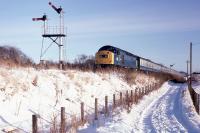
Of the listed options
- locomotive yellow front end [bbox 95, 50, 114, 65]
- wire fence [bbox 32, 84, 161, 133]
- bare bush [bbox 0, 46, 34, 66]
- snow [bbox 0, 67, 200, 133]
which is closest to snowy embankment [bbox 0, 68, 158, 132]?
snow [bbox 0, 67, 200, 133]

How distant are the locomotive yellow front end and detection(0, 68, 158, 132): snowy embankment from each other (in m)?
19.0

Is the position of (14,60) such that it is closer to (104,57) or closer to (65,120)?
(65,120)

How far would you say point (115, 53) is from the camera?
1813 inches

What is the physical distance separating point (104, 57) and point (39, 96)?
2812cm

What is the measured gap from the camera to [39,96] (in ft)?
57.4

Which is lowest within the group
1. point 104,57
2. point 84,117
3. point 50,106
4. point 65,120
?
point 84,117

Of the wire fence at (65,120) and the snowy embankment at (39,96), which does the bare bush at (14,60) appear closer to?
the snowy embankment at (39,96)

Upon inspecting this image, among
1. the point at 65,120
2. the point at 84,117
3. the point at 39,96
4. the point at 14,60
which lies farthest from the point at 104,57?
the point at 65,120

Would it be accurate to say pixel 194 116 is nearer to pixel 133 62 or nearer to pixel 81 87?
pixel 81 87

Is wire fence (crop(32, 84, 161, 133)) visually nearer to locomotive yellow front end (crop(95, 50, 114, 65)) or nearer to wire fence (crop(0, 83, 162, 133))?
wire fence (crop(0, 83, 162, 133))

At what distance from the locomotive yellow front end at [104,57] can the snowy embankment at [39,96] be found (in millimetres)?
18971

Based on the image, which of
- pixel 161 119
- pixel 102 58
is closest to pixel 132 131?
pixel 161 119

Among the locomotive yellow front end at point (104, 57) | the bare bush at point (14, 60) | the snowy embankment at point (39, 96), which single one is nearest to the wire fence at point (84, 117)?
the snowy embankment at point (39, 96)

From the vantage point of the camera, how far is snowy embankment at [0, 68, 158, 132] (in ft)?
45.7
